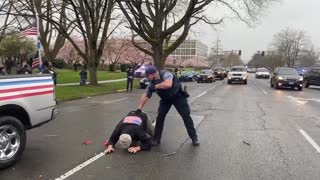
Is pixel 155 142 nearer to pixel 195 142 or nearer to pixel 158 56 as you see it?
pixel 195 142

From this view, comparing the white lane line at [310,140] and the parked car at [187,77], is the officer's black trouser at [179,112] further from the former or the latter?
the parked car at [187,77]

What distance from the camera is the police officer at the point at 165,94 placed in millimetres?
8305

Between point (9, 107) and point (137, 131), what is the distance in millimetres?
2266

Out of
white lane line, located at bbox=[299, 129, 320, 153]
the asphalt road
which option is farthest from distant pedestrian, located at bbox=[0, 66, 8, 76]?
white lane line, located at bbox=[299, 129, 320, 153]

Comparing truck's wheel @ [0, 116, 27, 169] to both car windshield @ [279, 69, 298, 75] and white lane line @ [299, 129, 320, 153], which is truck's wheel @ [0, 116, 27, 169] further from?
car windshield @ [279, 69, 298, 75]

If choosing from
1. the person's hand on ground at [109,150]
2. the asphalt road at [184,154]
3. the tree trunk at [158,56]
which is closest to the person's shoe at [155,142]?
the asphalt road at [184,154]

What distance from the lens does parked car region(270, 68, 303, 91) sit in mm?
32625

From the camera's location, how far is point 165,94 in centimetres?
859

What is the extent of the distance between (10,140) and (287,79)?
2828 centimetres

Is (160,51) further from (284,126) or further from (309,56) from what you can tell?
(309,56)

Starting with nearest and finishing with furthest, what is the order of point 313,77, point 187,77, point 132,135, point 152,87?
point 132,135 < point 152,87 < point 313,77 < point 187,77

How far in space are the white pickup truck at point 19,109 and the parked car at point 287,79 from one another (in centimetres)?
2718

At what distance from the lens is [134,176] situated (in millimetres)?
6426

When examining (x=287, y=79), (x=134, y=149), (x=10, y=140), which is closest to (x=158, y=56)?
(x=287, y=79)
